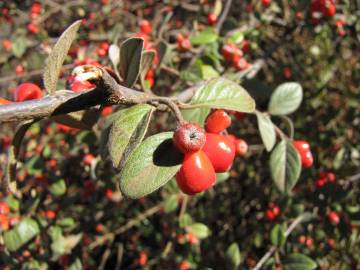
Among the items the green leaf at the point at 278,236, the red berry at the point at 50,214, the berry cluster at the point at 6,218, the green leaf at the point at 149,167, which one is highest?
the green leaf at the point at 149,167

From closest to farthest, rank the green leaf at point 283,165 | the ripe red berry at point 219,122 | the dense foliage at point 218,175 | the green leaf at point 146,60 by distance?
the ripe red berry at point 219,122 < the green leaf at point 146,60 < the green leaf at point 283,165 < the dense foliage at point 218,175

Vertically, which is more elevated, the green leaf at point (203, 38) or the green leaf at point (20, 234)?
the green leaf at point (203, 38)

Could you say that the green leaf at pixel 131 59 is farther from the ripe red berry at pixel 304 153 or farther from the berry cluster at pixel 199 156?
the ripe red berry at pixel 304 153

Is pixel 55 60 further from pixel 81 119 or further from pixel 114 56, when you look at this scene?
pixel 114 56

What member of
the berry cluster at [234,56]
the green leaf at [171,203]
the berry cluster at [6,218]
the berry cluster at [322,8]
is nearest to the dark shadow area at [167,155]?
the berry cluster at [234,56]

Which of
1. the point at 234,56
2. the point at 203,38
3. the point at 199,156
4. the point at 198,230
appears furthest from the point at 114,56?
the point at 198,230

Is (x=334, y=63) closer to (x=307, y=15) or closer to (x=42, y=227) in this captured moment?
(x=307, y=15)
